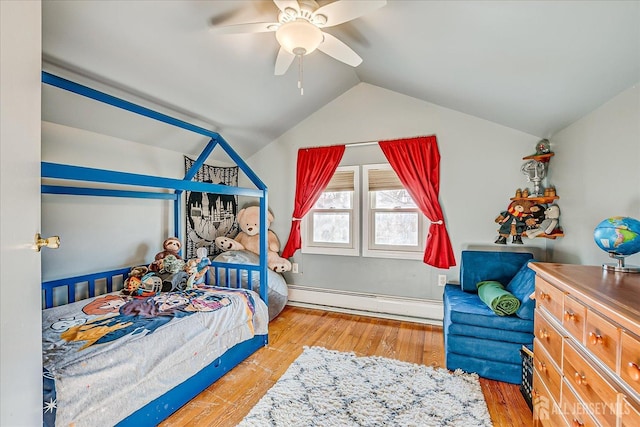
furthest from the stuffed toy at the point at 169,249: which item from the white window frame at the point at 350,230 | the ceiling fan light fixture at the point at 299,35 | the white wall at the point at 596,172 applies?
the white wall at the point at 596,172

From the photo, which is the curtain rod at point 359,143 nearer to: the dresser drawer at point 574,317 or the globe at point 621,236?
the globe at point 621,236

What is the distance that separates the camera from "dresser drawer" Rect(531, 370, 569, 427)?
3.92 ft

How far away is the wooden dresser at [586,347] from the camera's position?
2.60 ft

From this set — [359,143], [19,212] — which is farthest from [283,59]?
[359,143]

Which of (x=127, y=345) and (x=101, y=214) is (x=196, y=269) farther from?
(x=127, y=345)

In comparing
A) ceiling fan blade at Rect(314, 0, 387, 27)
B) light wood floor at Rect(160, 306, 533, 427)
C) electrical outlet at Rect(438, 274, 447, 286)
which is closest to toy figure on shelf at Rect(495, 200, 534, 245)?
electrical outlet at Rect(438, 274, 447, 286)

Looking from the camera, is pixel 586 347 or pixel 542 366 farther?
pixel 542 366

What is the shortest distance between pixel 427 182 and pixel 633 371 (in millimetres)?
2506

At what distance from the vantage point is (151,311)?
6.38 feet

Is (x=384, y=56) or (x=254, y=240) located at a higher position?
(x=384, y=56)

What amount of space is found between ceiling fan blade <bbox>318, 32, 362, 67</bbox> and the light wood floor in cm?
233

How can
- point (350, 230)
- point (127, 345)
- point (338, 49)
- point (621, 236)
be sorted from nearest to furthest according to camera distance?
point (621, 236)
point (127, 345)
point (338, 49)
point (350, 230)

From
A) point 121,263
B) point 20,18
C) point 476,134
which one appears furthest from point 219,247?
point 476,134

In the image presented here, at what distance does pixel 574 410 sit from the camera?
105cm
